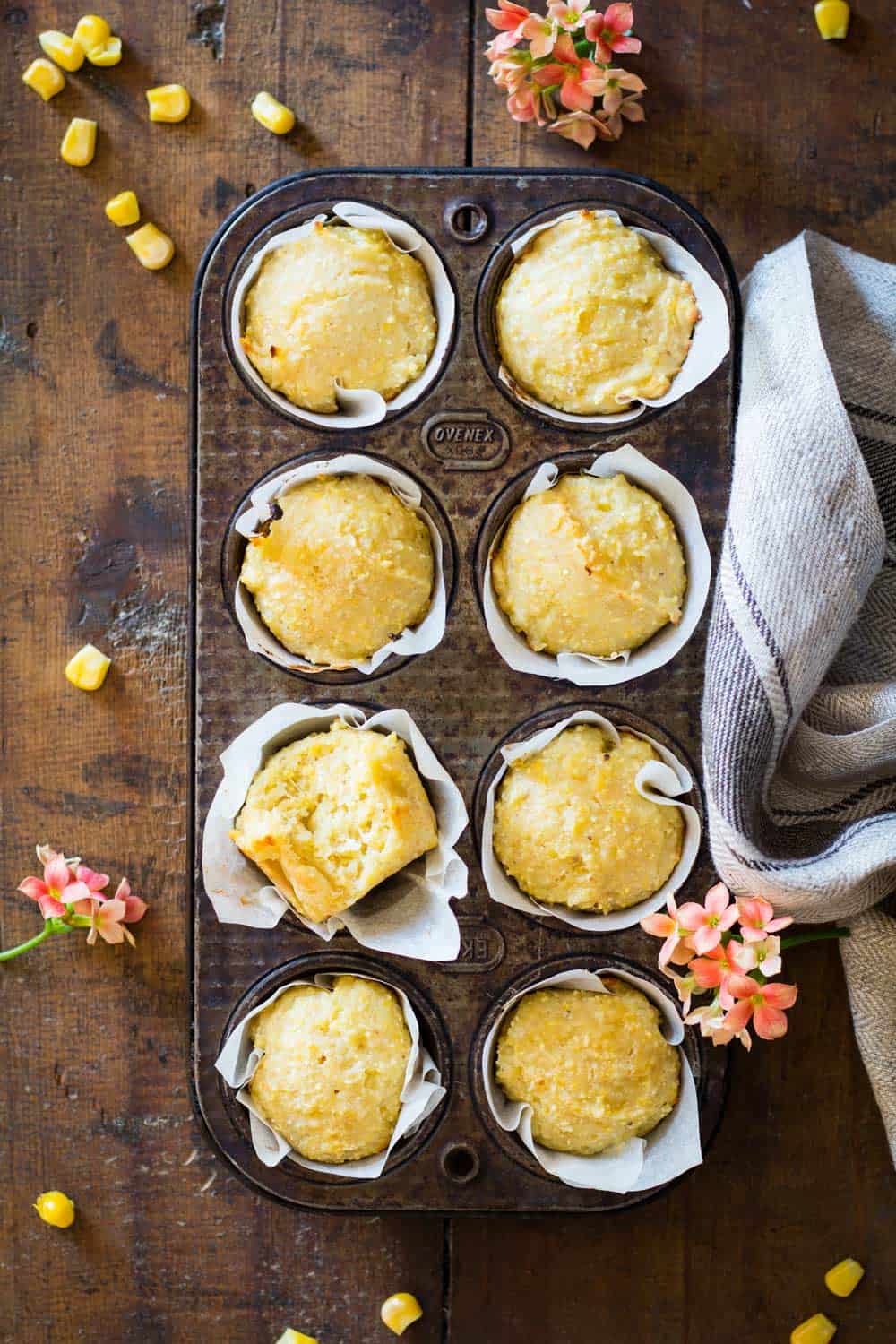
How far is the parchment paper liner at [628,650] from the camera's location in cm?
175

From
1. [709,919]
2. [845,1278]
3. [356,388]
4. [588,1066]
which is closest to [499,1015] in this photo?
[588,1066]

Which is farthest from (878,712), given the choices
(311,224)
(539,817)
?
(311,224)

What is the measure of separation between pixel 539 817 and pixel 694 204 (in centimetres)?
107

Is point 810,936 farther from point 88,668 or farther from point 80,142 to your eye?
point 80,142

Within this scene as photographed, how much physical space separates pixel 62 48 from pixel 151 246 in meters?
0.36

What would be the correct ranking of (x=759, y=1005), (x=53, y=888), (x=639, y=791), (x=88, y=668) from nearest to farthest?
(x=759, y=1005), (x=639, y=791), (x=53, y=888), (x=88, y=668)

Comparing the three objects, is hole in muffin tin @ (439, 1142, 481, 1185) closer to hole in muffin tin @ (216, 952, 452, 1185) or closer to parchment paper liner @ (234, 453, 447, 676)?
hole in muffin tin @ (216, 952, 452, 1185)

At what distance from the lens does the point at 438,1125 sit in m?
1.79

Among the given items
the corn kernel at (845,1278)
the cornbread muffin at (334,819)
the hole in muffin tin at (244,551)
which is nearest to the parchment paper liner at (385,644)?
the hole in muffin tin at (244,551)

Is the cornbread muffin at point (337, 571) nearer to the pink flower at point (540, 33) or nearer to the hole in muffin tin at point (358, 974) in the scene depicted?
the hole in muffin tin at point (358, 974)

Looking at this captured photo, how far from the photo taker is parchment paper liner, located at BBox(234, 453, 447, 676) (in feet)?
5.66

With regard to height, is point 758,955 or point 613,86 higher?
point 613,86

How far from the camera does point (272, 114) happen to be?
1917 millimetres

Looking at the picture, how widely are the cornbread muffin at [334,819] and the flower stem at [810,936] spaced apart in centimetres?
61
